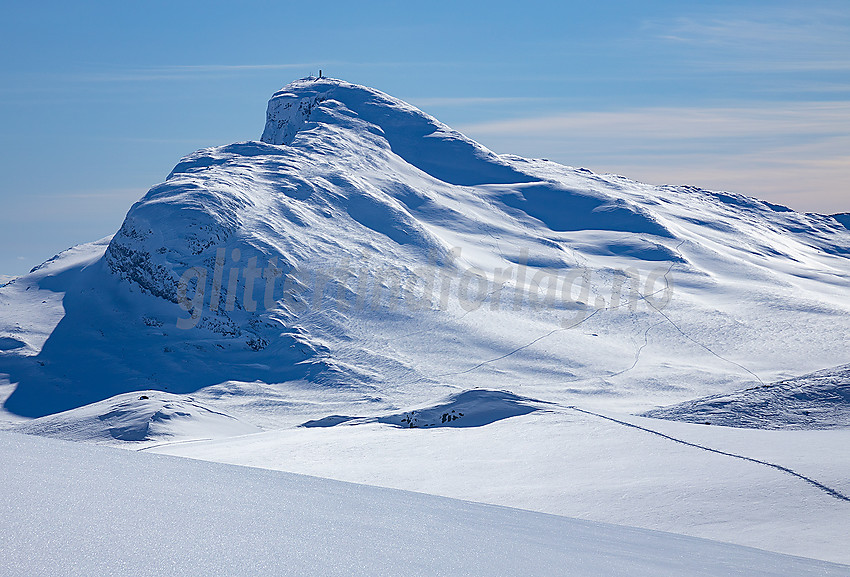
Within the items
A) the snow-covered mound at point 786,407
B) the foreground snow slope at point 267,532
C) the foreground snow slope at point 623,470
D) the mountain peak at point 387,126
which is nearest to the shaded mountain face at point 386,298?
the mountain peak at point 387,126

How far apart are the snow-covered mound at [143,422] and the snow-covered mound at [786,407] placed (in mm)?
15809

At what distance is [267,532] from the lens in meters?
3.10

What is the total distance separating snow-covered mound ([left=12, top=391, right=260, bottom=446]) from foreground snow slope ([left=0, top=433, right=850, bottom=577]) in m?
19.4

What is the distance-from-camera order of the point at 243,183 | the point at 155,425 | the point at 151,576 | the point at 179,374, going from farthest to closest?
the point at 243,183, the point at 179,374, the point at 155,425, the point at 151,576

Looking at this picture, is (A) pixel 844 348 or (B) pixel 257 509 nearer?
(B) pixel 257 509

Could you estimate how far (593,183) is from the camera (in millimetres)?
68188

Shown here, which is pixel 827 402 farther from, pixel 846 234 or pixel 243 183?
pixel 846 234

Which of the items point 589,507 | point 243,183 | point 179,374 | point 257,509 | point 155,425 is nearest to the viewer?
point 257,509

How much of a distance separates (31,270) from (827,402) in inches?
2006

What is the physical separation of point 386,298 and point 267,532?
40248 mm

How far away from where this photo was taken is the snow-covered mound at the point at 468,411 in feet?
43.1

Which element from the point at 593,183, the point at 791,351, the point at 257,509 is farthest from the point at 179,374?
the point at 593,183

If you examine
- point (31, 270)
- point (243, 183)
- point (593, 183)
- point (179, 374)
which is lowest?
point (179, 374)

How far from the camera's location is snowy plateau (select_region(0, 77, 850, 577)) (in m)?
3.43
